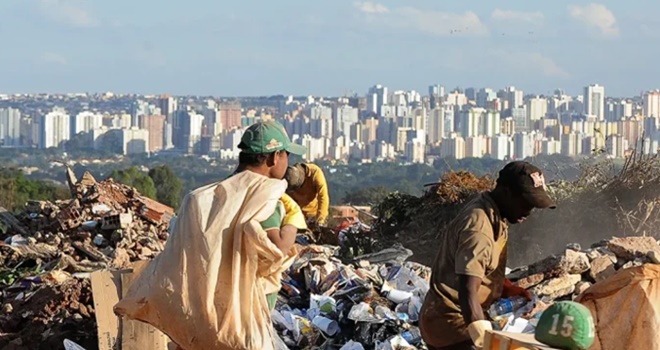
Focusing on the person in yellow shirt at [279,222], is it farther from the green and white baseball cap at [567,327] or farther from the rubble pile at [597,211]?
the rubble pile at [597,211]

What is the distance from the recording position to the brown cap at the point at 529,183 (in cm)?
468

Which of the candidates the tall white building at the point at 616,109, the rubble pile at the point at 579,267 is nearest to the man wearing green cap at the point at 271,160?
the rubble pile at the point at 579,267

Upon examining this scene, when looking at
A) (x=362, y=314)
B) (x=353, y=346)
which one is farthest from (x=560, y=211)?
(x=353, y=346)

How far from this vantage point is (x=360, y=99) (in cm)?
11444

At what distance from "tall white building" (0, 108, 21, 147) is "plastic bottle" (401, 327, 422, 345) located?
111 meters

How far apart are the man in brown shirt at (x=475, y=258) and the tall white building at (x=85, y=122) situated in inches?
4368

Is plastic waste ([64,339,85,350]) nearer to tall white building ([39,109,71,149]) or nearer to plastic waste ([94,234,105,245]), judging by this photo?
plastic waste ([94,234,105,245])

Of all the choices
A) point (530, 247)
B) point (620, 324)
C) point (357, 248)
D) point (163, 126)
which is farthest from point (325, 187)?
point (163, 126)

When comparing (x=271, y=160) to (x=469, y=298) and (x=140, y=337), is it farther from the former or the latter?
(x=140, y=337)

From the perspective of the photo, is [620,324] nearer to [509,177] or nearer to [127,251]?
[509,177]

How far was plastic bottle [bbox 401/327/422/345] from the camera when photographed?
317 inches

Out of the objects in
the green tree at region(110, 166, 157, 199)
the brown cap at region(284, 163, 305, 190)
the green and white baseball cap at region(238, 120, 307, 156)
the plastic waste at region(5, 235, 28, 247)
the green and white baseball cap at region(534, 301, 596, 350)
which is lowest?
the green tree at region(110, 166, 157, 199)

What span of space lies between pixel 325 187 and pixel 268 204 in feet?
20.1

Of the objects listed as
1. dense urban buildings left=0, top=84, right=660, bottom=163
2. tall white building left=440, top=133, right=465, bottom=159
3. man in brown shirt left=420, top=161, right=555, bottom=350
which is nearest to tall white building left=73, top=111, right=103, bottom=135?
dense urban buildings left=0, top=84, right=660, bottom=163
